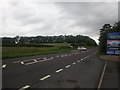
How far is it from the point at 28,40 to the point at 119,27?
470 feet

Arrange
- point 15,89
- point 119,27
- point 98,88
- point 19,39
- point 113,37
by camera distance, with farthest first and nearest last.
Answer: point 19,39, point 119,27, point 113,37, point 98,88, point 15,89

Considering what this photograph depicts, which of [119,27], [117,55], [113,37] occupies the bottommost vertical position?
[117,55]

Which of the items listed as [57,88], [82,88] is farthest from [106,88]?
[57,88]

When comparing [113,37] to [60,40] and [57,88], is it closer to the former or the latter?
[57,88]

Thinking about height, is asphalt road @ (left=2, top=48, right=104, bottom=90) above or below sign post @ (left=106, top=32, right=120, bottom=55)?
below

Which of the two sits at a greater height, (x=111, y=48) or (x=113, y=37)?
(x=113, y=37)

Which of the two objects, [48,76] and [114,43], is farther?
[114,43]

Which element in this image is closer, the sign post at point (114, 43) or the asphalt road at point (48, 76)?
the asphalt road at point (48, 76)

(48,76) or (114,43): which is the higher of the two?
(114,43)

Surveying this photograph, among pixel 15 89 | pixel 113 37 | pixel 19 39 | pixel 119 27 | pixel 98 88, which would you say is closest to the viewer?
pixel 15 89

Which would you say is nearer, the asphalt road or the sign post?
the asphalt road

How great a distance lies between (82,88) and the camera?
245 inches

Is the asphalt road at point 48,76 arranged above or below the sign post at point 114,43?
below

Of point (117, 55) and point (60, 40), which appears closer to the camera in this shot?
point (117, 55)
